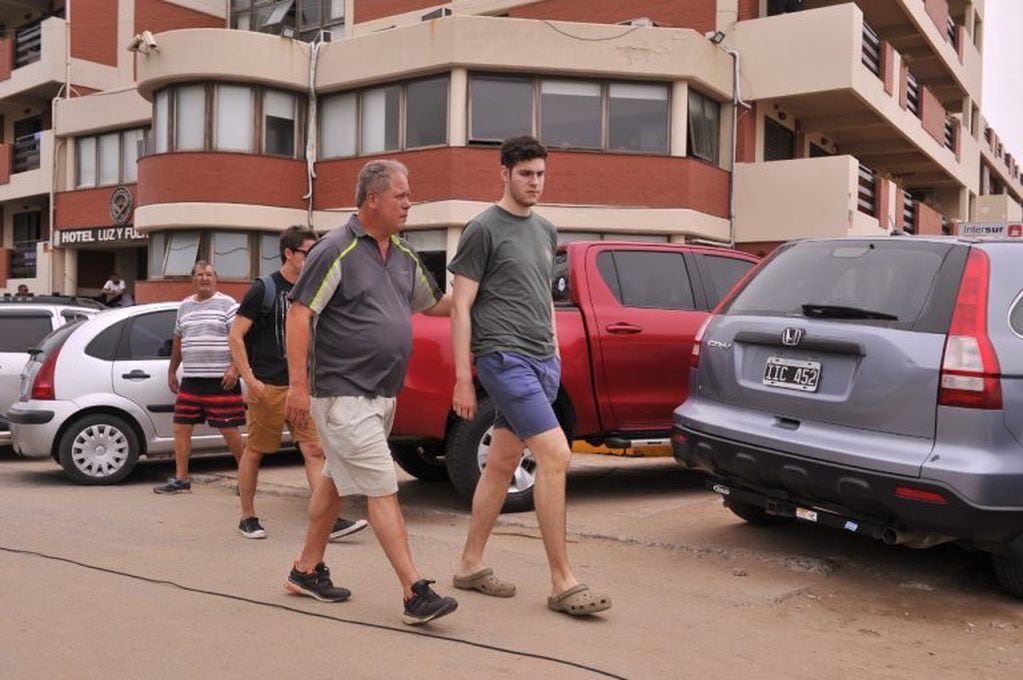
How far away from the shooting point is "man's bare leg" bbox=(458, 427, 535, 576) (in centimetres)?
490

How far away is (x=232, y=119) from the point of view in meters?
21.8

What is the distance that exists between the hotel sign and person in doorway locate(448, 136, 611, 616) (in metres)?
21.6

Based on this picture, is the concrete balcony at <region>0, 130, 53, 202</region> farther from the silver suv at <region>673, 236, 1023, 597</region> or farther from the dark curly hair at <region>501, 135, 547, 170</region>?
the silver suv at <region>673, 236, 1023, 597</region>

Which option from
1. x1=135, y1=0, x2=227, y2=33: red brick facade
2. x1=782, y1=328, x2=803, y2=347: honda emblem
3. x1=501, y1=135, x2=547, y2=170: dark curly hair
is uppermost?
x1=135, y1=0, x2=227, y2=33: red brick facade

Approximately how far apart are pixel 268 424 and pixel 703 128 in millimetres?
15337

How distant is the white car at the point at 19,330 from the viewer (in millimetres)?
10289

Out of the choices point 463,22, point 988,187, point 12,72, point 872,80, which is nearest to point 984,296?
point 463,22

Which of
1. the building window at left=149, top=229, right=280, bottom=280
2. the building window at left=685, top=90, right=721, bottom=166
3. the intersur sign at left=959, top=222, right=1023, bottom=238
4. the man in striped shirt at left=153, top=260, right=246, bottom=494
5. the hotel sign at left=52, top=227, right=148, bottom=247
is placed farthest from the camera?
the hotel sign at left=52, top=227, right=148, bottom=247

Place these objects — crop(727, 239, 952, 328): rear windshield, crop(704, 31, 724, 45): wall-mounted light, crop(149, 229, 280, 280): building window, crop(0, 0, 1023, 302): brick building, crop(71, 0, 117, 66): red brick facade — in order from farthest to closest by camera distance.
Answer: crop(71, 0, 117, 66): red brick facade
crop(149, 229, 280, 280): building window
crop(704, 31, 724, 45): wall-mounted light
crop(0, 0, 1023, 302): brick building
crop(727, 239, 952, 328): rear windshield

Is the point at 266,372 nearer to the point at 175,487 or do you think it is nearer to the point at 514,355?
the point at 175,487

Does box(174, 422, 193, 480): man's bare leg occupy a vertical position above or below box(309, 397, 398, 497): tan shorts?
below

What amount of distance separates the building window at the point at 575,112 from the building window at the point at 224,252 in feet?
17.7

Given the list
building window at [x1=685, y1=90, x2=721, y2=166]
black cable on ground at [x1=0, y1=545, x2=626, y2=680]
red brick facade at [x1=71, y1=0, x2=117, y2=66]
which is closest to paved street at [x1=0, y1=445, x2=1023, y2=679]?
black cable on ground at [x1=0, y1=545, x2=626, y2=680]

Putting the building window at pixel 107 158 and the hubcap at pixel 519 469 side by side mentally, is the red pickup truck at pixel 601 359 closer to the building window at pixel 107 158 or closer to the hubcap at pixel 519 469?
the hubcap at pixel 519 469
